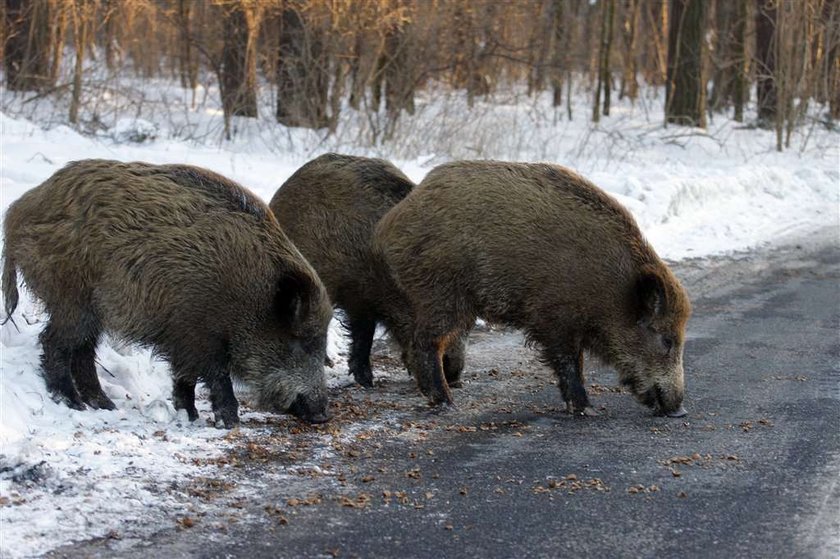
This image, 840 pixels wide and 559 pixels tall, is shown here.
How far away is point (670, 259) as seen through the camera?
12680 millimetres

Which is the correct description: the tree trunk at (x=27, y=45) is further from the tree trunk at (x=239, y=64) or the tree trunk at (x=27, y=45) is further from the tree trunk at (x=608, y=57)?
the tree trunk at (x=608, y=57)

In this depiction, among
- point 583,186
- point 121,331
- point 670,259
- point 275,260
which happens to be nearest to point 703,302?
point 670,259

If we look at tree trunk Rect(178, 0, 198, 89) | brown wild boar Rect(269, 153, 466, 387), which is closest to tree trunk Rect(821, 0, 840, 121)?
tree trunk Rect(178, 0, 198, 89)

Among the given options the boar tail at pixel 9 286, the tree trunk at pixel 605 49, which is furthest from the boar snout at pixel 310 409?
the tree trunk at pixel 605 49

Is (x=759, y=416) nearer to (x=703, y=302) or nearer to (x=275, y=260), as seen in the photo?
(x=275, y=260)

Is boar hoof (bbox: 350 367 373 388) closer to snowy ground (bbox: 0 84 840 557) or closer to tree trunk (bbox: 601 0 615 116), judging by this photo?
snowy ground (bbox: 0 84 840 557)

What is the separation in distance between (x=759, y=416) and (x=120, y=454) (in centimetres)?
377

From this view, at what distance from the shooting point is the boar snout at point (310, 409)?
6.52 m

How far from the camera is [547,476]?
5.54m

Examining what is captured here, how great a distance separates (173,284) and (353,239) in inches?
70.4

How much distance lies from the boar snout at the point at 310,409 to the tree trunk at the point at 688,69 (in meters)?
19.6

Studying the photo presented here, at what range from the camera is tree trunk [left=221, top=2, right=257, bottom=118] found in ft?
59.2

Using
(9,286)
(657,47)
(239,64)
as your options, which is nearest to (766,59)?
(657,47)

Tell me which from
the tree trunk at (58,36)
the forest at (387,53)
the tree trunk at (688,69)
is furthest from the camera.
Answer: the tree trunk at (688,69)
